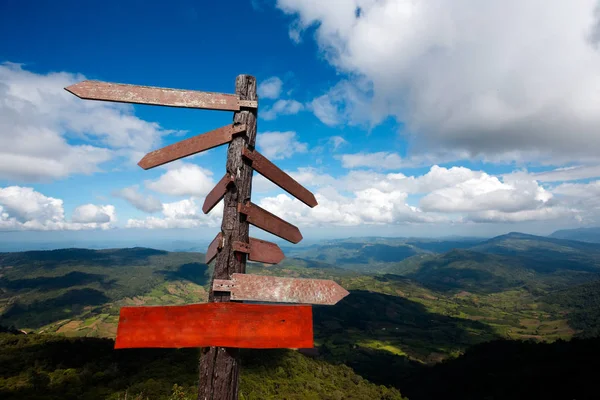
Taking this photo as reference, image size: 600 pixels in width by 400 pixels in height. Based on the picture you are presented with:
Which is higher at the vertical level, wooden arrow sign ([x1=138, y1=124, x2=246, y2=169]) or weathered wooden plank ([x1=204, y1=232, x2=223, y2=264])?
wooden arrow sign ([x1=138, y1=124, x2=246, y2=169])

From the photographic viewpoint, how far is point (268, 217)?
5113 millimetres

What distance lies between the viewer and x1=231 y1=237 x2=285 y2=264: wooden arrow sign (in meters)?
4.65

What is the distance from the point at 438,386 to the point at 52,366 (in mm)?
125338

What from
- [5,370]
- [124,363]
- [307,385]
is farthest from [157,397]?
[307,385]

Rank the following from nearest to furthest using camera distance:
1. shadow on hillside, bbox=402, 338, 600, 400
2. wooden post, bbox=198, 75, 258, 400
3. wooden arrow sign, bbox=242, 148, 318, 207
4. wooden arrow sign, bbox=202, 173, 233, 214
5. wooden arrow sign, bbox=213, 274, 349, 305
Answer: wooden arrow sign, bbox=213, 274, 349, 305, wooden post, bbox=198, 75, 258, 400, wooden arrow sign, bbox=202, 173, 233, 214, wooden arrow sign, bbox=242, 148, 318, 207, shadow on hillside, bbox=402, 338, 600, 400

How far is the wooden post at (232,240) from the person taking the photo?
4.39 metres

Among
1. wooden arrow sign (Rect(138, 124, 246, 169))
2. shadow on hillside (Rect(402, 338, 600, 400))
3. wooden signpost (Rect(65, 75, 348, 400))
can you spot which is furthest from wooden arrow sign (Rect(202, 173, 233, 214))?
shadow on hillside (Rect(402, 338, 600, 400))

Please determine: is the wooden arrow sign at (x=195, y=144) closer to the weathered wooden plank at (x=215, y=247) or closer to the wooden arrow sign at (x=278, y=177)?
the wooden arrow sign at (x=278, y=177)

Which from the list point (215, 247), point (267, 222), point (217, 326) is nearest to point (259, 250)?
point (267, 222)

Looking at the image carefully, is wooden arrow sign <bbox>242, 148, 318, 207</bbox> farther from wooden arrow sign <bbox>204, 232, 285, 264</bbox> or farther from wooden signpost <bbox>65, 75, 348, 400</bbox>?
wooden arrow sign <bbox>204, 232, 285, 264</bbox>

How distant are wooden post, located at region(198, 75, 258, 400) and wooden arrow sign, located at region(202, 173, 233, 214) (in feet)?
0.29

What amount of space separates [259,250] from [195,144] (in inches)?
88.6

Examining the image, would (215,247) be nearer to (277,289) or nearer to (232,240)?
(232,240)

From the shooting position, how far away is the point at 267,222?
5023mm
